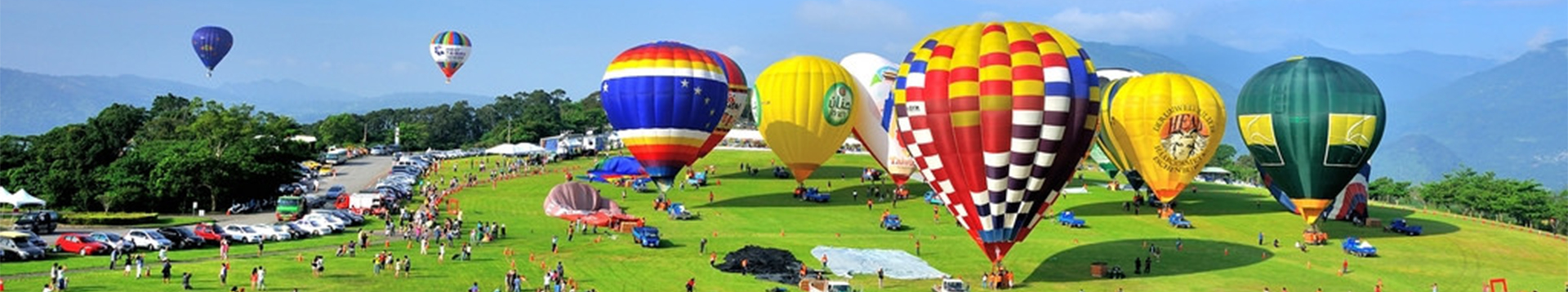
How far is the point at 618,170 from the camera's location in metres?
75.2

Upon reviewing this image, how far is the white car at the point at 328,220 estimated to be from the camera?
172ft

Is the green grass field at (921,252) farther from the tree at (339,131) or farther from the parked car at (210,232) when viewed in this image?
the tree at (339,131)

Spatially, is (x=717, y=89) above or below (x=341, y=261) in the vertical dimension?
above

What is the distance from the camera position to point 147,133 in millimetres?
104312

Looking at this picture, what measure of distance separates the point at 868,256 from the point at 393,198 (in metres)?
30.4

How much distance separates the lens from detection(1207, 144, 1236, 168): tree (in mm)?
152012

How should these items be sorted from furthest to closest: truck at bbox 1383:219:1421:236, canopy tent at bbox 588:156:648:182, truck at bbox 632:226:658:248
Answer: canopy tent at bbox 588:156:648:182 < truck at bbox 1383:219:1421:236 < truck at bbox 632:226:658:248

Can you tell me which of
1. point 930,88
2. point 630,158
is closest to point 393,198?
point 630,158

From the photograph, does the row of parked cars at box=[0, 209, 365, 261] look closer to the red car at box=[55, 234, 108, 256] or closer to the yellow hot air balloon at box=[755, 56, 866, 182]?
the red car at box=[55, 234, 108, 256]

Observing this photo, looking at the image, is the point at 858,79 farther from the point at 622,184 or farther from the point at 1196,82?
the point at 1196,82

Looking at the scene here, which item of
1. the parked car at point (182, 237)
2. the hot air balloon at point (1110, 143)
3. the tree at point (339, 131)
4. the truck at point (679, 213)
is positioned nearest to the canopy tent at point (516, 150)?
the truck at point (679, 213)

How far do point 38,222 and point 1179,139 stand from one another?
176 feet

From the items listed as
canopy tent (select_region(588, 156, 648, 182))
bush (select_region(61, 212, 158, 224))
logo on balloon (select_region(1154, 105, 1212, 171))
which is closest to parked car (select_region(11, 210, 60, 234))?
bush (select_region(61, 212, 158, 224))

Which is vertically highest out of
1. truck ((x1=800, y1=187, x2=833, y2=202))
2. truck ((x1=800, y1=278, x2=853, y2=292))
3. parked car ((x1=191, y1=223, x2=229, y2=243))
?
truck ((x1=800, y1=187, x2=833, y2=202))
